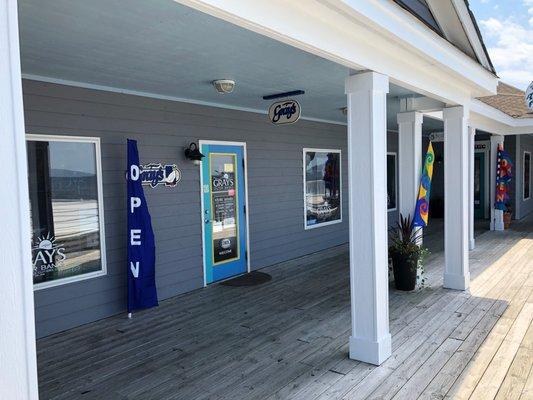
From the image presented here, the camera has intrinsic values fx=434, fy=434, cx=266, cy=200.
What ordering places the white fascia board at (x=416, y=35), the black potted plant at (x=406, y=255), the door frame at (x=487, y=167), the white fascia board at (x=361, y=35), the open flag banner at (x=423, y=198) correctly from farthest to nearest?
the door frame at (x=487, y=167) → the open flag banner at (x=423, y=198) → the black potted plant at (x=406, y=255) → the white fascia board at (x=416, y=35) → the white fascia board at (x=361, y=35)

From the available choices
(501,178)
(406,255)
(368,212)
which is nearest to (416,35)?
(368,212)

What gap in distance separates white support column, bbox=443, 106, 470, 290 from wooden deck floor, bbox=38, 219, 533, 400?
0.31m

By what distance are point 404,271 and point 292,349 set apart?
7.39 ft

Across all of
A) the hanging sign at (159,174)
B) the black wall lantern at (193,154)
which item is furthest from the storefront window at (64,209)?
the black wall lantern at (193,154)

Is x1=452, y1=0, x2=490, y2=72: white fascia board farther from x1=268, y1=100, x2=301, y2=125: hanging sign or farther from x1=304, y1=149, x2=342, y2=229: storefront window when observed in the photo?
x1=304, y1=149, x2=342, y2=229: storefront window

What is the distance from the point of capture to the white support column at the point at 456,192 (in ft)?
16.9

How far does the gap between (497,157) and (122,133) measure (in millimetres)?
8863

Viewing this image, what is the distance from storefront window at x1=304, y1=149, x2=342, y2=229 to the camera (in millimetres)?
7793

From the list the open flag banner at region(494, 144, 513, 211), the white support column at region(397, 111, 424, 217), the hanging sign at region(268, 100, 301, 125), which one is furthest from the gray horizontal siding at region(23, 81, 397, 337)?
the open flag banner at region(494, 144, 513, 211)

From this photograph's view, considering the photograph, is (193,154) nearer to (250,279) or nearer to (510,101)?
(250,279)

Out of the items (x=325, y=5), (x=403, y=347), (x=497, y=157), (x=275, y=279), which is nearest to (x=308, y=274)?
(x=275, y=279)

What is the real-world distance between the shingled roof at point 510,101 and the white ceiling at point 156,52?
572 centimetres

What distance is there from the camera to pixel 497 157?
33.4 feet

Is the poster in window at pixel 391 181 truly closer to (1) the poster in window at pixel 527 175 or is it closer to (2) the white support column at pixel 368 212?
(1) the poster in window at pixel 527 175
